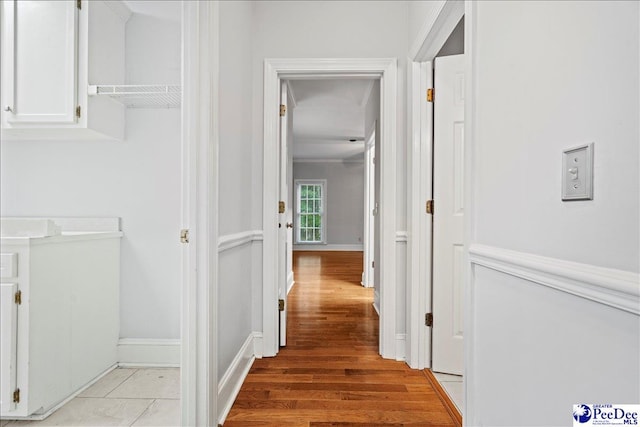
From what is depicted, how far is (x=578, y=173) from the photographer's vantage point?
29.7 inches

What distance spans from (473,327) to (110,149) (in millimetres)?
2295

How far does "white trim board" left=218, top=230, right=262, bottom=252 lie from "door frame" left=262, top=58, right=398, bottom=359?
0.07 m

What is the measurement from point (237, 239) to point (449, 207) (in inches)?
50.7

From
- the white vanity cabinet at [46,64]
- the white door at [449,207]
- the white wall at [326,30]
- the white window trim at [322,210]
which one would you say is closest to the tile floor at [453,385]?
the white door at [449,207]

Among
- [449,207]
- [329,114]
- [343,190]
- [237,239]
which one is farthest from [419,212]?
[343,190]

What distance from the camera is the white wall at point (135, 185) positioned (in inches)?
86.0

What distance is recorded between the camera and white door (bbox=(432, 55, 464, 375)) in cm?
210

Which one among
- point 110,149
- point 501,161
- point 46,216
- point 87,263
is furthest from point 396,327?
point 46,216

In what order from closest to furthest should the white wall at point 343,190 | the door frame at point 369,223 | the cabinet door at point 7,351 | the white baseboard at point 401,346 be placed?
the cabinet door at point 7,351
the white baseboard at point 401,346
the door frame at point 369,223
the white wall at point 343,190

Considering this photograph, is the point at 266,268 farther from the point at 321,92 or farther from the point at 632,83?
the point at 321,92

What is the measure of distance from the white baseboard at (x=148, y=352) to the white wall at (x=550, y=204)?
1814mm

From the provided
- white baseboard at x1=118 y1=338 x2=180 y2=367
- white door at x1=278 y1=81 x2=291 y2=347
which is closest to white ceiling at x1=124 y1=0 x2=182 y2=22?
white door at x1=278 y1=81 x2=291 y2=347

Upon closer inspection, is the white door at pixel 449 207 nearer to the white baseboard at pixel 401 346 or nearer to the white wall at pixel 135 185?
the white baseboard at pixel 401 346

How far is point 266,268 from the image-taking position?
2.41 meters
